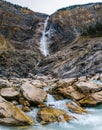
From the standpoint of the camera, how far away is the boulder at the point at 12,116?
23.0 m

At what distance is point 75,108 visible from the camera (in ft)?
88.5

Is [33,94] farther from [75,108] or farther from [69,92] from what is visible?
→ [69,92]

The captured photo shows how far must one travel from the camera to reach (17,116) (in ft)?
76.6

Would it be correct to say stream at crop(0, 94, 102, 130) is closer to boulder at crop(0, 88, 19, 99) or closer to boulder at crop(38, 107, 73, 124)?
boulder at crop(38, 107, 73, 124)

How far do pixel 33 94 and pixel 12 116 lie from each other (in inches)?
195

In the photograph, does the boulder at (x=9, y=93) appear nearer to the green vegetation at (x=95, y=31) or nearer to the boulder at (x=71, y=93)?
the boulder at (x=71, y=93)

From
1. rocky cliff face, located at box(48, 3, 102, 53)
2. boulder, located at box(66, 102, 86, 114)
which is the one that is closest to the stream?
boulder, located at box(66, 102, 86, 114)

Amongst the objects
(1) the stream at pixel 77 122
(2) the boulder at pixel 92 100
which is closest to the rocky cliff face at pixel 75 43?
(2) the boulder at pixel 92 100

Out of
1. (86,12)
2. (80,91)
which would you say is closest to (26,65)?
(80,91)

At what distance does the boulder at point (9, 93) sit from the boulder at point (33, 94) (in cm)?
78

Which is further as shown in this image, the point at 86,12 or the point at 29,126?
the point at 86,12

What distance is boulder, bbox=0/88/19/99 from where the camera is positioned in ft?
89.2

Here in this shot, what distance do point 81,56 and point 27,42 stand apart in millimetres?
56210

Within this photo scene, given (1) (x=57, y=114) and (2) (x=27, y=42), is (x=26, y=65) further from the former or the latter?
(2) (x=27, y=42)
